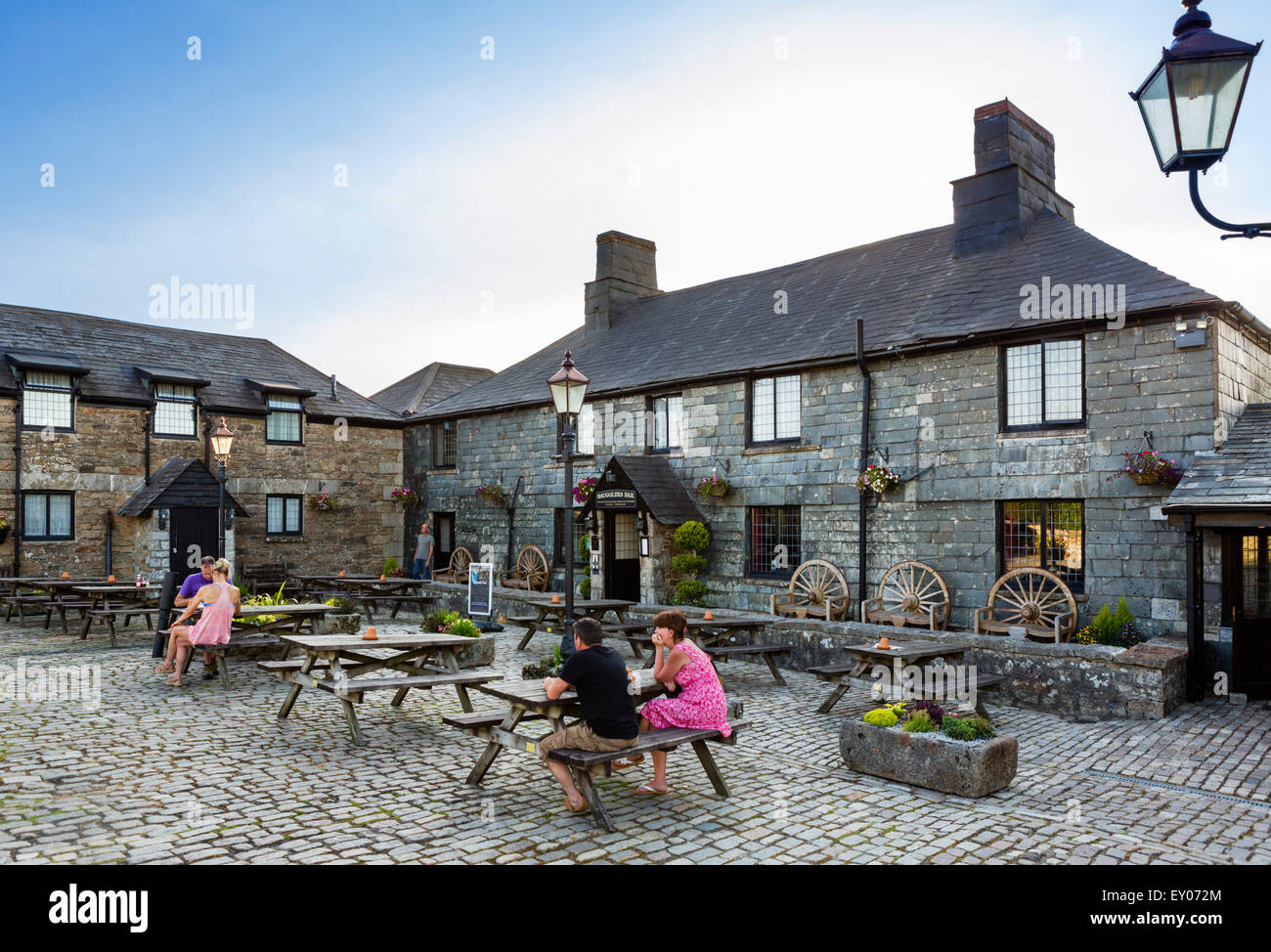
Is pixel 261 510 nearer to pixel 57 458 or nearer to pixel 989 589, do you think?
pixel 57 458

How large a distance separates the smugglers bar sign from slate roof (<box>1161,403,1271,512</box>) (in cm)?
881

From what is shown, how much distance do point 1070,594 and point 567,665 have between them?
8.82m

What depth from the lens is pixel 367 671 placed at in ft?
28.7

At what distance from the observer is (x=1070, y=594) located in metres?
11.9

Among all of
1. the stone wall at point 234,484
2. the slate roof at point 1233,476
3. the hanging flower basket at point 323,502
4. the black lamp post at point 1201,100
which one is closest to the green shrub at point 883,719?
the black lamp post at point 1201,100

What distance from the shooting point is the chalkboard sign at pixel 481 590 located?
15758mm

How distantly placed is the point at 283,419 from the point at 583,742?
19.9 meters

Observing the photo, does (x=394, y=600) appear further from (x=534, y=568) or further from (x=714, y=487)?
(x=714, y=487)

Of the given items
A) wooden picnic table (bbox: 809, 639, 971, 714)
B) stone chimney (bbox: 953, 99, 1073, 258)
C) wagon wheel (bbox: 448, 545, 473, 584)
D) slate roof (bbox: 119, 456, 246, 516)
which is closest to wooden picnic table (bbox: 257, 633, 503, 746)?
wooden picnic table (bbox: 809, 639, 971, 714)

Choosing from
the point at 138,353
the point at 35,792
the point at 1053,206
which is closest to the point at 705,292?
the point at 1053,206

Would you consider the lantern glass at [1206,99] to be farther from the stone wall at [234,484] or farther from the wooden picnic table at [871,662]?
the stone wall at [234,484]

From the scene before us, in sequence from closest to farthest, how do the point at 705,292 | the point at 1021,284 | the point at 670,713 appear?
the point at 670,713, the point at 1021,284, the point at 705,292

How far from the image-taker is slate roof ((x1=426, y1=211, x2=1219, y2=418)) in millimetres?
13297

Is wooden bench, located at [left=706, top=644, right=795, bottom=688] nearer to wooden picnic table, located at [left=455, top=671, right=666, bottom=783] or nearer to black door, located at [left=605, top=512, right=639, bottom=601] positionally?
wooden picnic table, located at [left=455, top=671, right=666, bottom=783]
